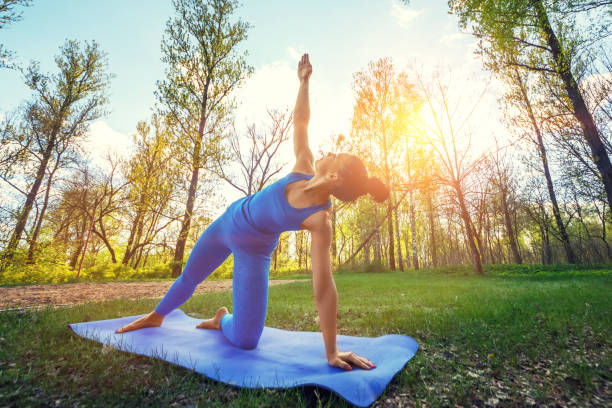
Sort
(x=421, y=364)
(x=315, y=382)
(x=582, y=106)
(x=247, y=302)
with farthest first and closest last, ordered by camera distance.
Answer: (x=582, y=106) < (x=247, y=302) < (x=421, y=364) < (x=315, y=382)

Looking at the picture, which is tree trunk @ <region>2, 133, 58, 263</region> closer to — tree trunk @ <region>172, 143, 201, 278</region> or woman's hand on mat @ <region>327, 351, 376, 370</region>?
tree trunk @ <region>172, 143, 201, 278</region>

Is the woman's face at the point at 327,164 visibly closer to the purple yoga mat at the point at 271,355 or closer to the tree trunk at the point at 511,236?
the purple yoga mat at the point at 271,355

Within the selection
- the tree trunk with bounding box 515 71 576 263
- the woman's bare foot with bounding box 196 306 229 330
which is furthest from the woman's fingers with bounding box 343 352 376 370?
the tree trunk with bounding box 515 71 576 263

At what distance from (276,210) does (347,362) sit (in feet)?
4.00

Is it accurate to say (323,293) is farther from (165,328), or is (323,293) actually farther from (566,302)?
Answer: (566,302)

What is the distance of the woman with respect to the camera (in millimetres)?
1812

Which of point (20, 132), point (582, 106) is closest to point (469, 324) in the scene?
point (582, 106)

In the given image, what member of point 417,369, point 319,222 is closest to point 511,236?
point 417,369

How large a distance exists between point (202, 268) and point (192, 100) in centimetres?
1401

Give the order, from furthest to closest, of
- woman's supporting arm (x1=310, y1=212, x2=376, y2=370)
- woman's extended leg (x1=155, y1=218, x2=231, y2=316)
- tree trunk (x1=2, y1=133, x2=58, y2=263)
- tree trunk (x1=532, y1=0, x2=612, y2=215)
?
tree trunk (x1=2, y1=133, x2=58, y2=263) < tree trunk (x1=532, y1=0, x2=612, y2=215) < woman's extended leg (x1=155, y1=218, x2=231, y2=316) < woman's supporting arm (x1=310, y1=212, x2=376, y2=370)

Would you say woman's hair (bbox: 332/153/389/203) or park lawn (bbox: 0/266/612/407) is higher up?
woman's hair (bbox: 332/153/389/203)

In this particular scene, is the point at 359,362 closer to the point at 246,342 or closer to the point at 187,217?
the point at 246,342

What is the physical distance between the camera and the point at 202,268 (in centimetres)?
274

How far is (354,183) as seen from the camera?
1943 millimetres
